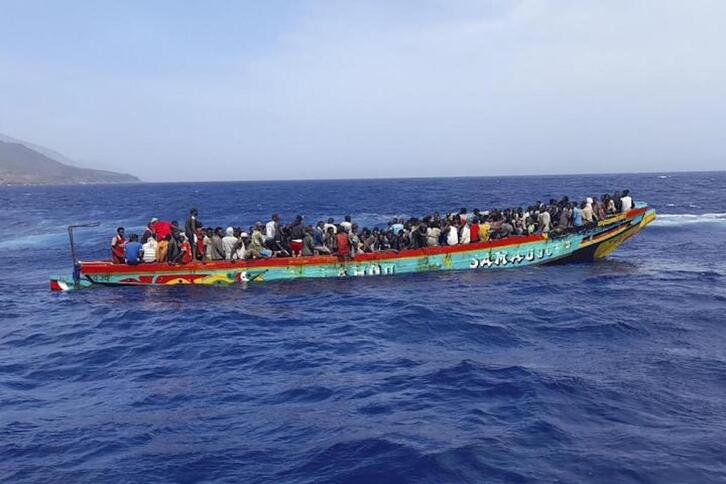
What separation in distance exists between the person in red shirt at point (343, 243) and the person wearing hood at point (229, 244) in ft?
12.0

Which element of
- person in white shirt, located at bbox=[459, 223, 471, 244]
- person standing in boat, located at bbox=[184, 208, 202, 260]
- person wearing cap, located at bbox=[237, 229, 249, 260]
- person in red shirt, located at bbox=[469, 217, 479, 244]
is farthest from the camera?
person in red shirt, located at bbox=[469, 217, 479, 244]

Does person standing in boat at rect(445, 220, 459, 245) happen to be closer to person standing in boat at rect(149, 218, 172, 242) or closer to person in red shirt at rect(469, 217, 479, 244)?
person in red shirt at rect(469, 217, 479, 244)

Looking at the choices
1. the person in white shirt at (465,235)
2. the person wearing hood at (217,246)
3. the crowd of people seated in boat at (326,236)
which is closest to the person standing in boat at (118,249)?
the crowd of people seated in boat at (326,236)

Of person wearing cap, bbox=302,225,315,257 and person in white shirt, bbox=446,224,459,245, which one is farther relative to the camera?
person in white shirt, bbox=446,224,459,245

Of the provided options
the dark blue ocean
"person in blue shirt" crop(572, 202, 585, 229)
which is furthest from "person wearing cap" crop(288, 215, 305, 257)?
"person in blue shirt" crop(572, 202, 585, 229)

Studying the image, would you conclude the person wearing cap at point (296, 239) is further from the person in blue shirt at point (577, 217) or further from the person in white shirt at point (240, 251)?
the person in blue shirt at point (577, 217)

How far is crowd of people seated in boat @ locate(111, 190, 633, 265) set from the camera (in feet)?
63.4

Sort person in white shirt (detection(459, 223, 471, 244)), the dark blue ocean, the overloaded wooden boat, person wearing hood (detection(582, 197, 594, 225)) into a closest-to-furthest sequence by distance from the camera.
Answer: the dark blue ocean
the overloaded wooden boat
person in white shirt (detection(459, 223, 471, 244))
person wearing hood (detection(582, 197, 594, 225))

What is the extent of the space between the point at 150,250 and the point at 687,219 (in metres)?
35.7

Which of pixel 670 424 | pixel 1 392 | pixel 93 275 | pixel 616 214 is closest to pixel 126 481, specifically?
Answer: pixel 1 392

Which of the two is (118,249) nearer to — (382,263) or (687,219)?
(382,263)

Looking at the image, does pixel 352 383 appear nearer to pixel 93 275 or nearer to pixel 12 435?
pixel 12 435

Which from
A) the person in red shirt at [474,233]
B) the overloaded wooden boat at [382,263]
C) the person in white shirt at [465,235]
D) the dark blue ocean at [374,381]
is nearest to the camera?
the dark blue ocean at [374,381]

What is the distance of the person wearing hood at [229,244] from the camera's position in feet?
63.8
